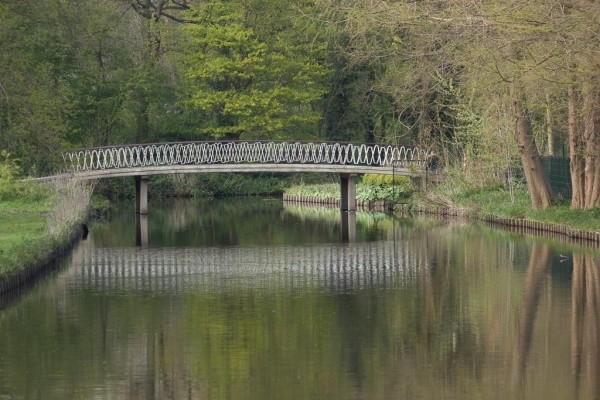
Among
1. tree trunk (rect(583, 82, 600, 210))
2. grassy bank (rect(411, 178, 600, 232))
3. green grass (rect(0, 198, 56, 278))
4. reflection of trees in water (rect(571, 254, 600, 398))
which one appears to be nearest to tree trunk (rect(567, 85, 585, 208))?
tree trunk (rect(583, 82, 600, 210))

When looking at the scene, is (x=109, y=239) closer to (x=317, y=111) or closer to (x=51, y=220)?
(x=51, y=220)

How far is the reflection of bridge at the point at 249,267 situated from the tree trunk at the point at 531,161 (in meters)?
5.65

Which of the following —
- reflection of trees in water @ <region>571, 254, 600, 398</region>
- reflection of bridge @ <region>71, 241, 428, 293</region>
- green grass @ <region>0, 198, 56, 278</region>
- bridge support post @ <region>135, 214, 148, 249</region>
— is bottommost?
reflection of trees in water @ <region>571, 254, 600, 398</region>

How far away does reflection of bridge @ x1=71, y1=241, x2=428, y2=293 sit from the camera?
2303 cm

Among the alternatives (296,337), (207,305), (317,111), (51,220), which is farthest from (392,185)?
(296,337)

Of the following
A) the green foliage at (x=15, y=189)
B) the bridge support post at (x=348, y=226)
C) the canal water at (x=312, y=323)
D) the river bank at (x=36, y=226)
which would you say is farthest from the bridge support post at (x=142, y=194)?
the canal water at (x=312, y=323)

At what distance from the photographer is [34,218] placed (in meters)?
33.6

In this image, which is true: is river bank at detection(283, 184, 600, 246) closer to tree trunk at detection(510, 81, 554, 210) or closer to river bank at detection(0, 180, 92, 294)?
tree trunk at detection(510, 81, 554, 210)

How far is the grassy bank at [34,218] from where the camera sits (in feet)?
75.5

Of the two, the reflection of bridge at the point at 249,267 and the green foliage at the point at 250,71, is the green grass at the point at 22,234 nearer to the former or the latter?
the reflection of bridge at the point at 249,267

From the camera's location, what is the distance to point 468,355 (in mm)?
14859

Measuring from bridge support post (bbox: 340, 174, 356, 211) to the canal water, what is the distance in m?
15.7

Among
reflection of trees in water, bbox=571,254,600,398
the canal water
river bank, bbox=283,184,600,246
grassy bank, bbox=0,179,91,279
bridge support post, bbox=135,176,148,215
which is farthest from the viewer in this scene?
bridge support post, bbox=135,176,148,215

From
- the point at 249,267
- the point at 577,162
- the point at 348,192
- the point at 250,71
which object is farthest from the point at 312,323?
the point at 250,71
